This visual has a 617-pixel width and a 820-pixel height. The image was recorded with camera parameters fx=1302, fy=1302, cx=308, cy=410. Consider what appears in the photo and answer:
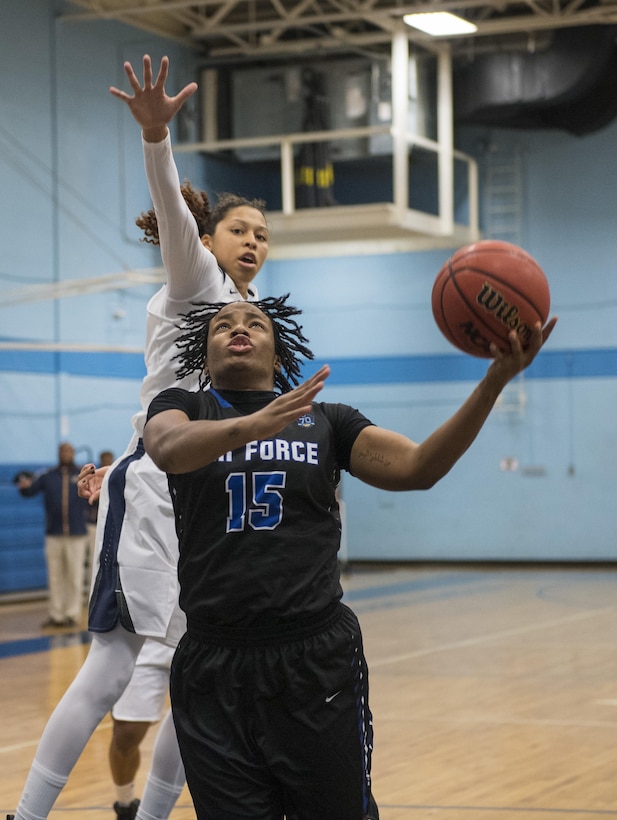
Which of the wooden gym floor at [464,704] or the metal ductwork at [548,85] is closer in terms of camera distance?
the wooden gym floor at [464,704]

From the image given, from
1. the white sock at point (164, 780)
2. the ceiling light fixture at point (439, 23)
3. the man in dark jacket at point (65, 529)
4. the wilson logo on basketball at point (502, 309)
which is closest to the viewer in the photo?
the wilson logo on basketball at point (502, 309)

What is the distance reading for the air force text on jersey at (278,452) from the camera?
2.98 metres

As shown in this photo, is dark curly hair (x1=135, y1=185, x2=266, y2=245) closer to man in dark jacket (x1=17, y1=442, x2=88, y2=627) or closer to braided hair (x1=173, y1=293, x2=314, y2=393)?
braided hair (x1=173, y1=293, x2=314, y2=393)

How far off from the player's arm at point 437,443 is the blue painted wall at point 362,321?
1192 centimetres

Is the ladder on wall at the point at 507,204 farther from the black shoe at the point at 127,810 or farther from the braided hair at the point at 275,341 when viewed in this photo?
the braided hair at the point at 275,341

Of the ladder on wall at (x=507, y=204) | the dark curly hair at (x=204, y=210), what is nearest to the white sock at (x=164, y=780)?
the dark curly hair at (x=204, y=210)

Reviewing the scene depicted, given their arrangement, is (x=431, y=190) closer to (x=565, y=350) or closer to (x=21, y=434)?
(x=565, y=350)

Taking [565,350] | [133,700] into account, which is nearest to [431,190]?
[565,350]

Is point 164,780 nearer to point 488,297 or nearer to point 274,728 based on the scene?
point 274,728

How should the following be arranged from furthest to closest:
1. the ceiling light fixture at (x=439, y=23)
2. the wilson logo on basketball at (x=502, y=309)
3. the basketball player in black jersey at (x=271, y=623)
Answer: the ceiling light fixture at (x=439, y=23)
the basketball player in black jersey at (x=271, y=623)
the wilson logo on basketball at (x=502, y=309)

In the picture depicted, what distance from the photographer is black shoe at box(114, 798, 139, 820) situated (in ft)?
15.1

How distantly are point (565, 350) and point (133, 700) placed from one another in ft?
47.3

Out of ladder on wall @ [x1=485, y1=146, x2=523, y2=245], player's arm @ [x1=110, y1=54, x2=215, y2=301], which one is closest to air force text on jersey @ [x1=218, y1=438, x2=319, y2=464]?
player's arm @ [x1=110, y1=54, x2=215, y2=301]

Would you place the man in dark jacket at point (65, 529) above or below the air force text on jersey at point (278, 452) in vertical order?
below
